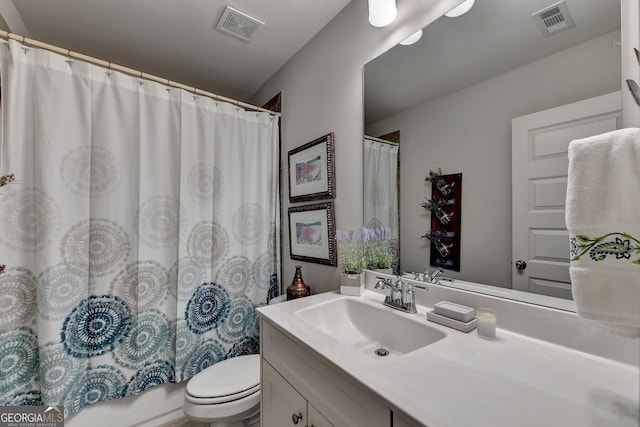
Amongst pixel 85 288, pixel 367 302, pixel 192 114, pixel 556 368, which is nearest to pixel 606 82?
pixel 556 368

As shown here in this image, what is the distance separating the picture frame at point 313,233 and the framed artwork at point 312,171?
72mm

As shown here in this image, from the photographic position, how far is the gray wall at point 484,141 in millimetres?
741

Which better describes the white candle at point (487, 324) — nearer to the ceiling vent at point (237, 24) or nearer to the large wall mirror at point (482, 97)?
the large wall mirror at point (482, 97)

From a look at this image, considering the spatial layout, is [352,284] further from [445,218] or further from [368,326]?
[445,218]

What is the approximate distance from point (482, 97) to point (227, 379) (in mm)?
1683

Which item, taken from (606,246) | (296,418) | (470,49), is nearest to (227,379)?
(296,418)

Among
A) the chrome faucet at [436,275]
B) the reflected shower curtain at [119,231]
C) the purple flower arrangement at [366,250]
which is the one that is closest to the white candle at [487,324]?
the chrome faucet at [436,275]

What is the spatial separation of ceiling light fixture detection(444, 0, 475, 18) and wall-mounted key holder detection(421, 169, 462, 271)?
59 cm

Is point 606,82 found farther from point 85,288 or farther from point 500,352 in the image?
point 85,288

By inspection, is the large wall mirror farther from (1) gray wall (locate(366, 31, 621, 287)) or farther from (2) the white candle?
(2) the white candle

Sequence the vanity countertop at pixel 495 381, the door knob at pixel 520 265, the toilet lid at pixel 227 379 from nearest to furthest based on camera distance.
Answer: the vanity countertop at pixel 495 381 < the door knob at pixel 520 265 < the toilet lid at pixel 227 379

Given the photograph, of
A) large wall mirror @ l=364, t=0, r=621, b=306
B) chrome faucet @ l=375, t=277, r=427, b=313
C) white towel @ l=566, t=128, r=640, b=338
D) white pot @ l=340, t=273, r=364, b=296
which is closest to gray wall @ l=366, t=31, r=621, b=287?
large wall mirror @ l=364, t=0, r=621, b=306

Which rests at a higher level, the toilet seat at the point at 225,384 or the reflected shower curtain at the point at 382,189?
the reflected shower curtain at the point at 382,189

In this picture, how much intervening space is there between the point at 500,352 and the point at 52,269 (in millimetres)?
1813
